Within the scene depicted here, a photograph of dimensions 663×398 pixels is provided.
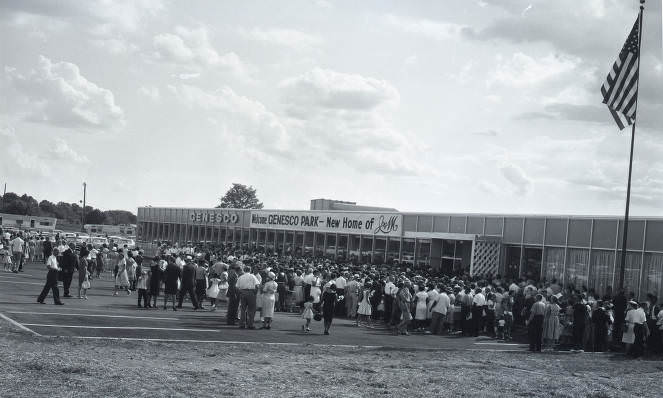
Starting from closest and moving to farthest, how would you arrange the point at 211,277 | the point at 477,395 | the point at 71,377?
the point at 71,377 < the point at 477,395 < the point at 211,277

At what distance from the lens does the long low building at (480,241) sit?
3153 cm

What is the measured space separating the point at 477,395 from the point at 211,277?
15.3 meters

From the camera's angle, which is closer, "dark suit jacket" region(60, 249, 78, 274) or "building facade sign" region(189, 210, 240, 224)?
"dark suit jacket" region(60, 249, 78, 274)

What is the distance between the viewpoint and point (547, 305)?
2139 cm

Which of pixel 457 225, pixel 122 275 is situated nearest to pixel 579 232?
pixel 457 225

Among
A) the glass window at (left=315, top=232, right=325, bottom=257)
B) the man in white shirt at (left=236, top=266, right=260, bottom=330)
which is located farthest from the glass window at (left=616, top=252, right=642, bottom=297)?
the glass window at (left=315, top=232, right=325, bottom=257)

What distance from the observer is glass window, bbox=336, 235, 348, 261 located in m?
49.6

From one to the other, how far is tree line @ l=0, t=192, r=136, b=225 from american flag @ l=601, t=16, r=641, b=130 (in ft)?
412

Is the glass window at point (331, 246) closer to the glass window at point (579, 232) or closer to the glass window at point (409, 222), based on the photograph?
the glass window at point (409, 222)

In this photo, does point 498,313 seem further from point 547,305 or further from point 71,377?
point 71,377

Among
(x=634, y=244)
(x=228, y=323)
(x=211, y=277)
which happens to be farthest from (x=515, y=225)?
(x=228, y=323)

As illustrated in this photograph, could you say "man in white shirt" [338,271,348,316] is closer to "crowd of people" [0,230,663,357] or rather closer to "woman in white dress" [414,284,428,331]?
"crowd of people" [0,230,663,357]

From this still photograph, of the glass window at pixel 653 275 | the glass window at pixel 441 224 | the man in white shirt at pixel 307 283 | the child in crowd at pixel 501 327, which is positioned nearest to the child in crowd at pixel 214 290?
the man in white shirt at pixel 307 283

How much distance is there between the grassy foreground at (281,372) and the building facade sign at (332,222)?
27.2 m
